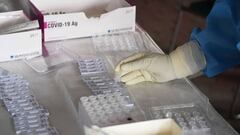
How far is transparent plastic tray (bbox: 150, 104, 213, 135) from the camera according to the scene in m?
0.78

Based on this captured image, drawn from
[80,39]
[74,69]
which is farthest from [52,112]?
[80,39]

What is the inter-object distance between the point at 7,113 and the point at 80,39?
36 centimetres

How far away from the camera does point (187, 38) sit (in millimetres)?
2324

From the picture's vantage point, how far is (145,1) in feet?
9.73

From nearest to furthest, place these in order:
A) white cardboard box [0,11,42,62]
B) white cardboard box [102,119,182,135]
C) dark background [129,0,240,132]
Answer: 1. white cardboard box [102,119,182,135]
2. white cardboard box [0,11,42,62]
3. dark background [129,0,240,132]

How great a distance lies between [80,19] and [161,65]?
234 millimetres

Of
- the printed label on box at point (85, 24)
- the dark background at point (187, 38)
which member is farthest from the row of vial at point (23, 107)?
the dark background at point (187, 38)

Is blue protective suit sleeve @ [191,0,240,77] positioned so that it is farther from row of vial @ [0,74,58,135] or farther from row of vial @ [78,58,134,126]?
row of vial @ [0,74,58,135]

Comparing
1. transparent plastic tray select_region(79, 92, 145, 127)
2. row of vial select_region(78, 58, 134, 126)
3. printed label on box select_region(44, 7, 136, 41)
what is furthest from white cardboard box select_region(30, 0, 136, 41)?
transparent plastic tray select_region(79, 92, 145, 127)

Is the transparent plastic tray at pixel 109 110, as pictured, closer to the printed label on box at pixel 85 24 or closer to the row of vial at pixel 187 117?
the row of vial at pixel 187 117

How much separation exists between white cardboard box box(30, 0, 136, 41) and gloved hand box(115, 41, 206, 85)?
15 centimetres

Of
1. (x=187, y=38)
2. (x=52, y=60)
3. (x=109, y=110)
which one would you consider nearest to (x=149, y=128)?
(x=109, y=110)

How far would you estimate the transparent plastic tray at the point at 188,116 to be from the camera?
78cm

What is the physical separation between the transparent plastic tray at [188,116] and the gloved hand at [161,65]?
12 cm
